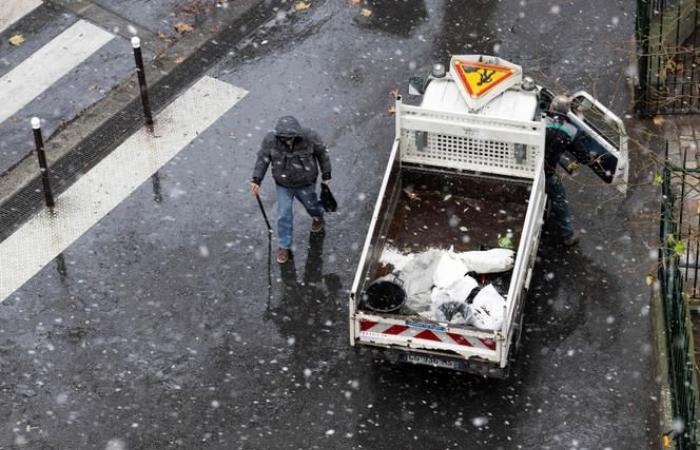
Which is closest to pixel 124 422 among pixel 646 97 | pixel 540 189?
pixel 540 189

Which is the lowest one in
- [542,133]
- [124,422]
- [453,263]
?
[124,422]

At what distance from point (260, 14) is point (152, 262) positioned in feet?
15.8

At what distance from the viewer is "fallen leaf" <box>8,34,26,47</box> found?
54.2 ft

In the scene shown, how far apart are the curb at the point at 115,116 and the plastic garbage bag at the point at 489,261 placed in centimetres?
498

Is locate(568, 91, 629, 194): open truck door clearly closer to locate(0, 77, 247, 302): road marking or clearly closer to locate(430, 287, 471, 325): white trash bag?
locate(430, 287, 471, 325): white trash bag

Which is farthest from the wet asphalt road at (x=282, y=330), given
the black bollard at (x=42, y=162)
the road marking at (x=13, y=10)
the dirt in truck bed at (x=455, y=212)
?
the road marking at (x=13, y=10)

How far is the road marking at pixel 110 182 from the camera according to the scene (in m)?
13.6

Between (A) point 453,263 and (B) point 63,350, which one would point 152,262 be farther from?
(A) point 453,263

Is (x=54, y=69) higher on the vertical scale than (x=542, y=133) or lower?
lower

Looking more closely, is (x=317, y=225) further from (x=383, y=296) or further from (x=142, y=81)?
(x=142, y=81)

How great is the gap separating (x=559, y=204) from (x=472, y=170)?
109cm

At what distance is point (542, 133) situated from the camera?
1212 cm

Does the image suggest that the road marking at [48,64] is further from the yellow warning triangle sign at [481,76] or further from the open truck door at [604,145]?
the open truck door at [604,145]

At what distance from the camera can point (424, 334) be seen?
11.3m
